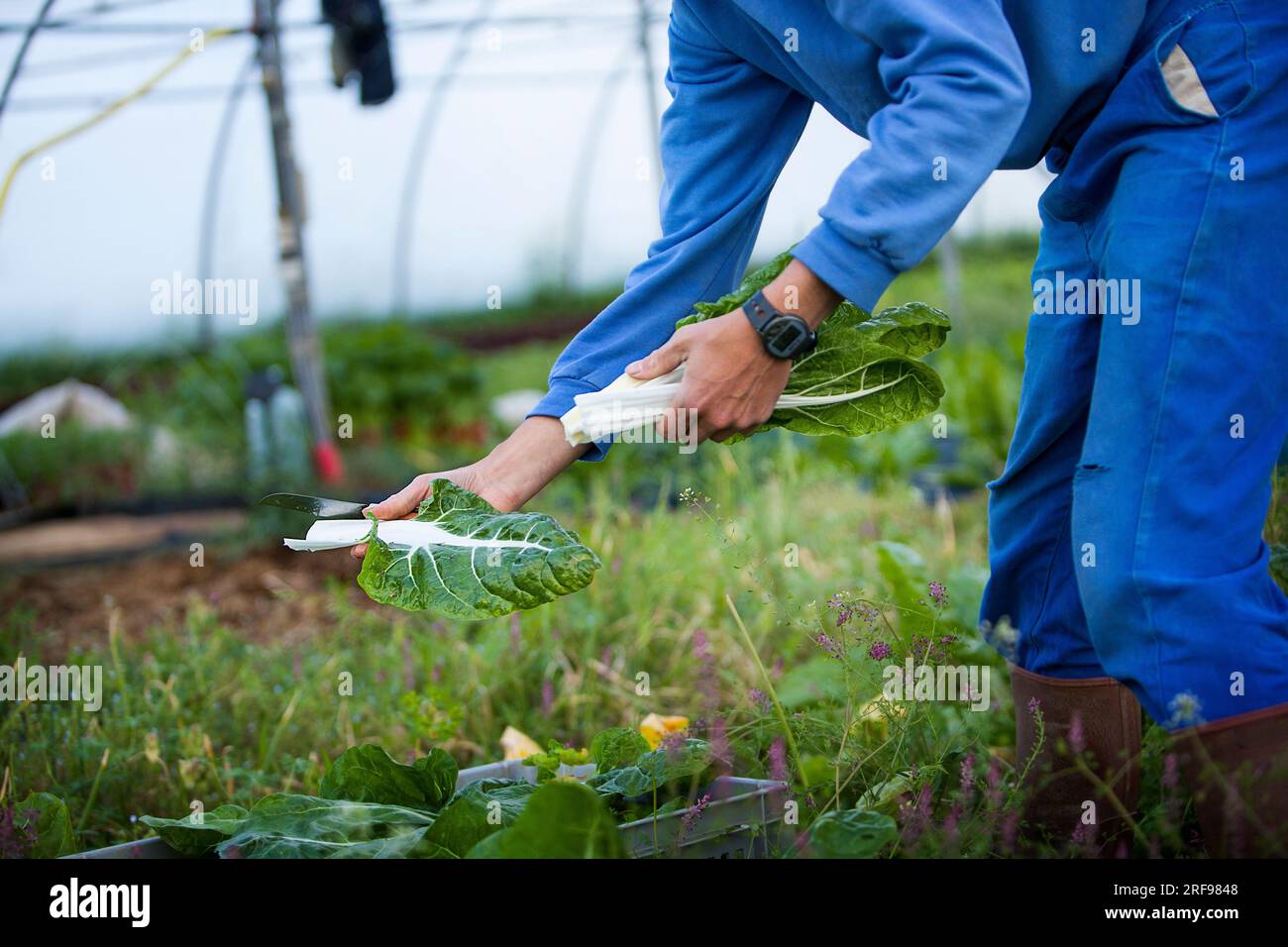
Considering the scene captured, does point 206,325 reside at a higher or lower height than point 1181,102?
higher

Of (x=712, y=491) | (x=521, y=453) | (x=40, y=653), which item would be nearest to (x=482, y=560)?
(x=521, y=453)

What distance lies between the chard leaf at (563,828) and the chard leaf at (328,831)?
0.21 metres

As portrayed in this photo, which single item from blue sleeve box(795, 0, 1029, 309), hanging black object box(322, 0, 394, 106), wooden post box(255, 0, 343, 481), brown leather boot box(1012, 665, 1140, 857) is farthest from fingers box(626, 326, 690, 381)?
wooden post box(255, 0, 343, 481)

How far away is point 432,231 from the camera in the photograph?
36.8 feet

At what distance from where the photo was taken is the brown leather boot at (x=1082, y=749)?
2.03 m

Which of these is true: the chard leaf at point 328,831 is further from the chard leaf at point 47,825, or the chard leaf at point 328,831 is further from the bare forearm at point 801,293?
the bare forearm at point 801,293

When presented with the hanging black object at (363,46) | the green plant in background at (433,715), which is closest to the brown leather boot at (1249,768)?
the green plant in background at (433,715)

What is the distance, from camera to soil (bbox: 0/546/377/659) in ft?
13.0

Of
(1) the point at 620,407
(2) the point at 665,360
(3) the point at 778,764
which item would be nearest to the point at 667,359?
(2) the point at 665,360

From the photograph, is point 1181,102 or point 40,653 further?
point 40,653

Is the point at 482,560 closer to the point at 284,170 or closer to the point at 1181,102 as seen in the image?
the point at 1181,102

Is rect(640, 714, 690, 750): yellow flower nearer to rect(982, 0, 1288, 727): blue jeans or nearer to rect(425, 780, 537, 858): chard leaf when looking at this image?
rect(425, 780, 537, 858): chard leaf

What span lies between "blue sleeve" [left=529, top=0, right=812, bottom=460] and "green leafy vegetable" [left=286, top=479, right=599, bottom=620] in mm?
218

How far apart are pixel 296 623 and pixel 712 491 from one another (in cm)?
174
